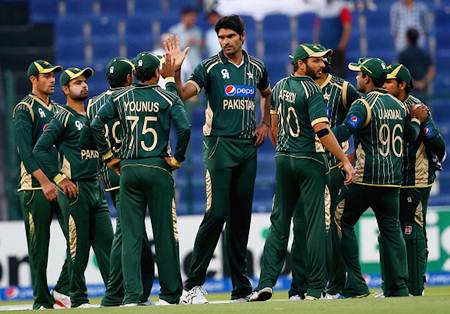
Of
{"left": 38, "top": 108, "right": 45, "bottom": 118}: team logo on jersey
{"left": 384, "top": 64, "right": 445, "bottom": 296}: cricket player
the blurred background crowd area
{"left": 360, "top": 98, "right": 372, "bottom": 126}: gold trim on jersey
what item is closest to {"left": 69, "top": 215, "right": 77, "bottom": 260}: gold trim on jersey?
{"left": 38, "top": 108, "right": 45, "bottom": 118}: team logo on jersey

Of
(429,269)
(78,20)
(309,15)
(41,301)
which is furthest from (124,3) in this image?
(41,301)

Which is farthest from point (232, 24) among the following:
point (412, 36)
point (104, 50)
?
point (104, 50)

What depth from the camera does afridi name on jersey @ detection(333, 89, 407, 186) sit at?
39.9 feet

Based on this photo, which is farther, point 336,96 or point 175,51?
point 336,96

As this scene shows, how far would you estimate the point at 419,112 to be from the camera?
12.8 meters

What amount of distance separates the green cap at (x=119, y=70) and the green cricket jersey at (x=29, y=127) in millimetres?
1047

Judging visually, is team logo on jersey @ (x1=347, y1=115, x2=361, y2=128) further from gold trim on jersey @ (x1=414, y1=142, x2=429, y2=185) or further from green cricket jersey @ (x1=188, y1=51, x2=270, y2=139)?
gold trim on jersey @ (x1=414, y1=142, x2=429, y2=185)

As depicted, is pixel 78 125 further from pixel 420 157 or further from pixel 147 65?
pixel 420 157

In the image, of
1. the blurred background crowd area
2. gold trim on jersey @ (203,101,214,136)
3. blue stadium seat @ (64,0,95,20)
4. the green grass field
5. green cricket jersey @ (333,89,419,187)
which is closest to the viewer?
the green grass field

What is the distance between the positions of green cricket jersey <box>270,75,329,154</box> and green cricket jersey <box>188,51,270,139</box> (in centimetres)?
43

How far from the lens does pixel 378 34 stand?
23.5 metres

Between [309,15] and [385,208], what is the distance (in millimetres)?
11668

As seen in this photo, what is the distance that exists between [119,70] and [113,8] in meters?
12.0

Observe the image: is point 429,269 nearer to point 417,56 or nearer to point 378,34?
point 417,56
